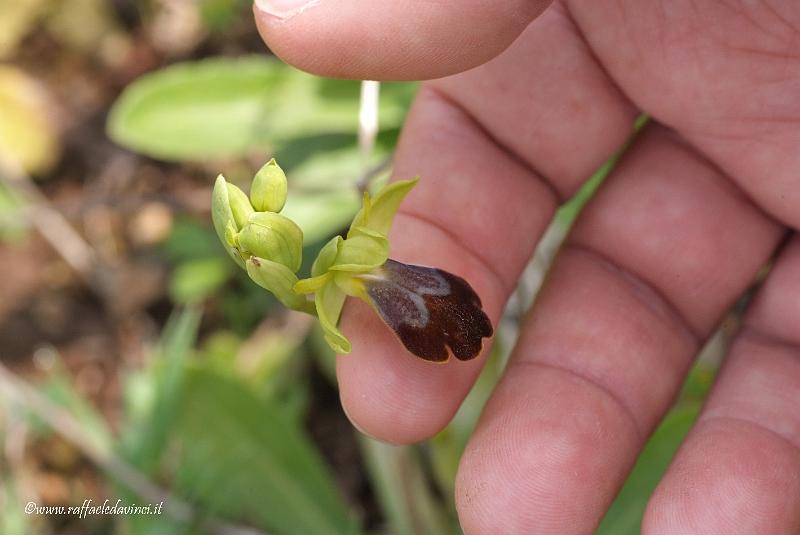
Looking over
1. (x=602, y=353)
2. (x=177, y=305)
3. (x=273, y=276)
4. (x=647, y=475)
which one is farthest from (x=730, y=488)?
(x=177, y=305)

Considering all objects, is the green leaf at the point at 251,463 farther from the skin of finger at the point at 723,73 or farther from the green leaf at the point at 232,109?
the skin of finger at the point at 723,73

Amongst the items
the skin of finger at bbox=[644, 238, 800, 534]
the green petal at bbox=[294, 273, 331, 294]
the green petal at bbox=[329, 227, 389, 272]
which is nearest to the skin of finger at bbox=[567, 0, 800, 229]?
the skin of finger at bbox=[644, 238, 800, 534]

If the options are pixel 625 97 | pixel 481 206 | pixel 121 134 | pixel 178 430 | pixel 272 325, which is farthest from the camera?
pixel 272 325

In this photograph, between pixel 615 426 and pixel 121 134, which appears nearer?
pixel 615 426

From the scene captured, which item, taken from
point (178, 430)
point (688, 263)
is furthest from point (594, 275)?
point (178, 430)

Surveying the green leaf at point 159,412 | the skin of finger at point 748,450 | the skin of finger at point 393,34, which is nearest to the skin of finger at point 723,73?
the skin of finger at point 748,450

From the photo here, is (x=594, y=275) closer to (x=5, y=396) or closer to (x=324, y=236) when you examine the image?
(x=324, y=236)

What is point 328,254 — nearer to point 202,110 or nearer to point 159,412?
point 159,412
